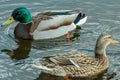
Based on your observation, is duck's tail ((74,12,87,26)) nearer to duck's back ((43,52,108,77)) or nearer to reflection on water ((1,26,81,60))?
reflection on water ((1,26,81,60))

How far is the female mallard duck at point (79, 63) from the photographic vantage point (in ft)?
30.9

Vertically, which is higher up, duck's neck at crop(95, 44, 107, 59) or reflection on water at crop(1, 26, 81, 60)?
duck's neck at crop(95, 44, 107, 59)

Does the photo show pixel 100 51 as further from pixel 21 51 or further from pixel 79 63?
pixel 21 51

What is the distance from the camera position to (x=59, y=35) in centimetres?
1184

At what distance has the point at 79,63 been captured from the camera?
9.57 meters

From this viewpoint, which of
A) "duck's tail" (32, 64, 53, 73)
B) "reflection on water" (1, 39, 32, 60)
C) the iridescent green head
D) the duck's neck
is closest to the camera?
"duck's tail" (32, 64, 53, 73)

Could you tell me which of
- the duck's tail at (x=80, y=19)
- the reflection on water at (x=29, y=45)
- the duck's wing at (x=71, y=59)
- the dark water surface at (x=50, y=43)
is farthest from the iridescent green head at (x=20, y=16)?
the duck's wing at (x=71, y=59)

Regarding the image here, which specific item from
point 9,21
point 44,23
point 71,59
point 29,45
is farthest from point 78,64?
point 9,21

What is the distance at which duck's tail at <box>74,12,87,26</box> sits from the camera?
12.0m

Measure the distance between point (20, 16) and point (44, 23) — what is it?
→ 0.68 metres

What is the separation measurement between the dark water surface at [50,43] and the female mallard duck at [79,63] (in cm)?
21

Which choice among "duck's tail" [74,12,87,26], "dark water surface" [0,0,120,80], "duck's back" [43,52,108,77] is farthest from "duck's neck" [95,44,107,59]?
"duck's tail" [74,12,87,26]

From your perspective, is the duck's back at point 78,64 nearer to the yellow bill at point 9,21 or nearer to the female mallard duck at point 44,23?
the female mallard duck at point 44,23

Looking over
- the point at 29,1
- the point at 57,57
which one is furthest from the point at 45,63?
the point at 29,1
